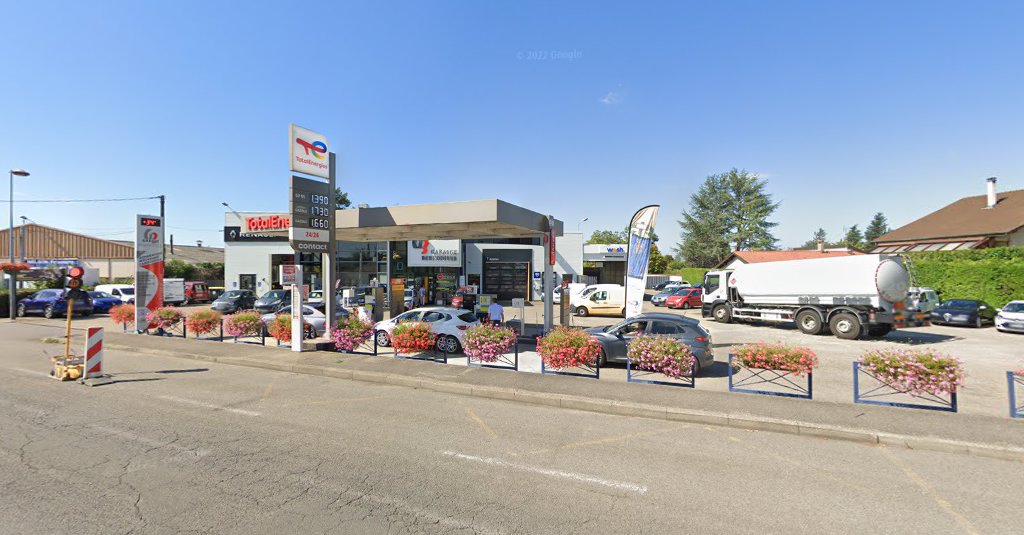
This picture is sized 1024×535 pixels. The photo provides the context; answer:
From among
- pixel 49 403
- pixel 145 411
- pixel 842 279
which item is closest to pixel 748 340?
pixel 842 279

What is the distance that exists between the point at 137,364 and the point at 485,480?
1192 centimetres

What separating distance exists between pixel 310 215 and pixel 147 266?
30.4 ft

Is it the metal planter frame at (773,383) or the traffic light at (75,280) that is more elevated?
the traffic light at (75,280)

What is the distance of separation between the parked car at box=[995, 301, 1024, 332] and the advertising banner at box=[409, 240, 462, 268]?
29.6 metres

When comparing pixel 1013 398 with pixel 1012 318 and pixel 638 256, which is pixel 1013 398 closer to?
pixel 638 256

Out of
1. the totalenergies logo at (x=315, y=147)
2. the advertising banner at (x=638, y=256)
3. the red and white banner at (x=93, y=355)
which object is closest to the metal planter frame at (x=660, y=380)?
the advertising banner at (x=638, y=256)

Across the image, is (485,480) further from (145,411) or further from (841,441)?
(145,411)

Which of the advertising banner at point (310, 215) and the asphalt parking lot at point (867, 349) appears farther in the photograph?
the advertising banner at point (310, 215)

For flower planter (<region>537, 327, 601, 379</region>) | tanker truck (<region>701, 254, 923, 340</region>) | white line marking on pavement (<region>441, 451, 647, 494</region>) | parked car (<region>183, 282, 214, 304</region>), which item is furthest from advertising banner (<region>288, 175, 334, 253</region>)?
parked car (<region>183, 282, 214, 304</region>)

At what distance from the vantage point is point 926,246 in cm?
3189

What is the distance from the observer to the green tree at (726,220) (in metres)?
62.5

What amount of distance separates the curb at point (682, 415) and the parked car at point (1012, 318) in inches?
718

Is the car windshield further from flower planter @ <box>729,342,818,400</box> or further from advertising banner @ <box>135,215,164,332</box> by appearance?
advertising banner @ <box>135,215,164,332</box>

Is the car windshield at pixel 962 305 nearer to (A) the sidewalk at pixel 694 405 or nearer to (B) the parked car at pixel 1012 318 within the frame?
(B) the parked car at pixel 1012 318
